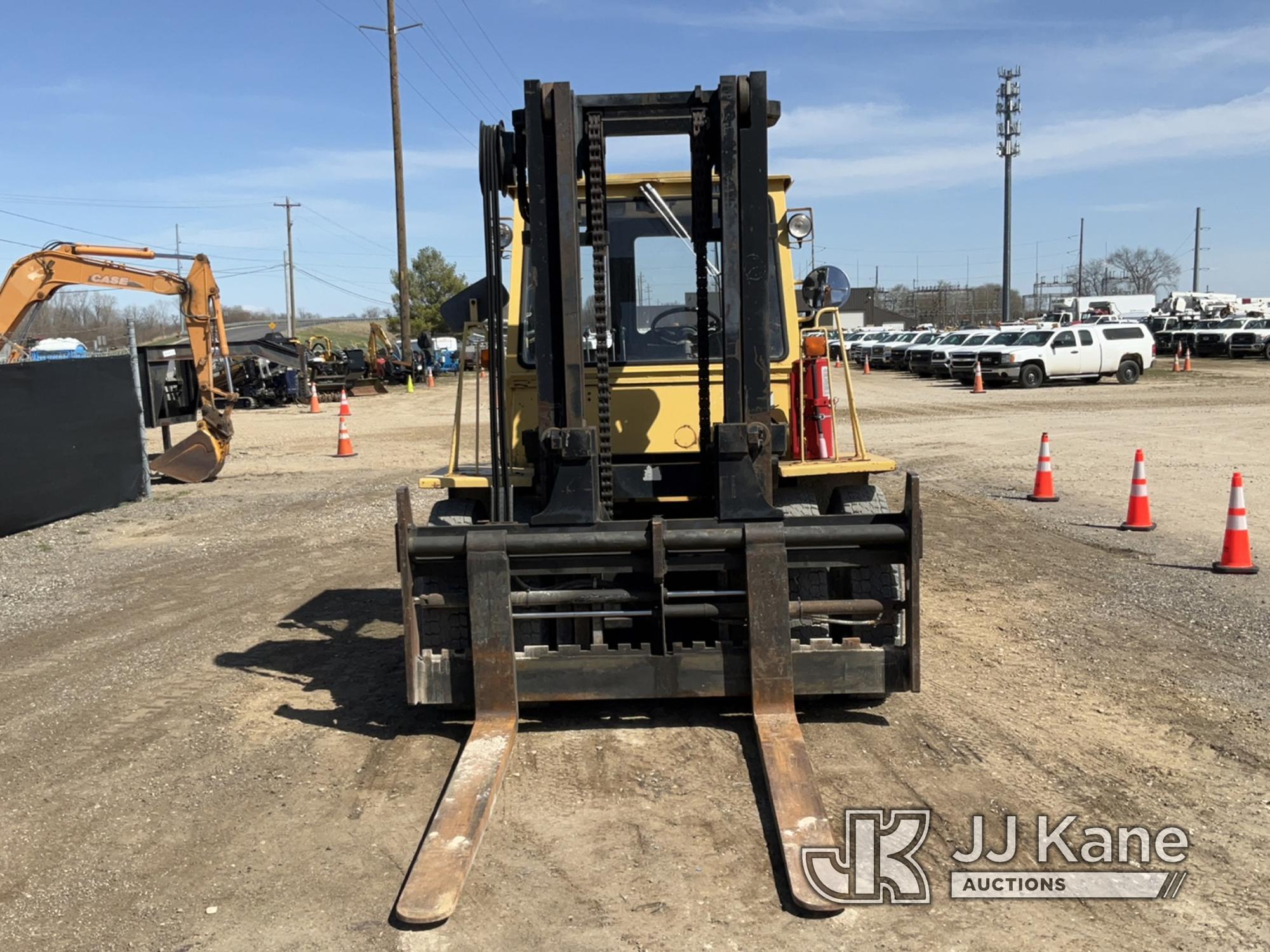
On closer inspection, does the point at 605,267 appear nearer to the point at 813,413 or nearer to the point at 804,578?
the point at 813,413

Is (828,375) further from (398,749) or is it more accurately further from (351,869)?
(351,869)

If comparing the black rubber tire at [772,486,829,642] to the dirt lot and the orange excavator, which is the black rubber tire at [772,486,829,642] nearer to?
the dirt lot

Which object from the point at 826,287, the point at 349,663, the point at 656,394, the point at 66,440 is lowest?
the point at 349,663

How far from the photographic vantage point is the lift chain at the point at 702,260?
18.4ft

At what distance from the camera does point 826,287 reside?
6.49 meters

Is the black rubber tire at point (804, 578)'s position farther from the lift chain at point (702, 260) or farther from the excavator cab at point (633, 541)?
the lift chain at point (702, 260)

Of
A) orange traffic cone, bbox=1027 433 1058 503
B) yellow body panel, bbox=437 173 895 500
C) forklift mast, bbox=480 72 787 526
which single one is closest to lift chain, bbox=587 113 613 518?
forklift mast, bbox=480 72 787 526

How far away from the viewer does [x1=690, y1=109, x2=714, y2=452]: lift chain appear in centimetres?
562

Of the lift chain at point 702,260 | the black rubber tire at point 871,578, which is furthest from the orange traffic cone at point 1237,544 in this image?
the lift chain at point 702,260

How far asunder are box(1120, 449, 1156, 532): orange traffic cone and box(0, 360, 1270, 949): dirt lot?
1.46 ft

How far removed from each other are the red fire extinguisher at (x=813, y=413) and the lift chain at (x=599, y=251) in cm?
135

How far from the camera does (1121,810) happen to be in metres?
4.57

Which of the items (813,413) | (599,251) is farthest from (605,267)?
(813,413)

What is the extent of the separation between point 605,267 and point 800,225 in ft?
4.67
